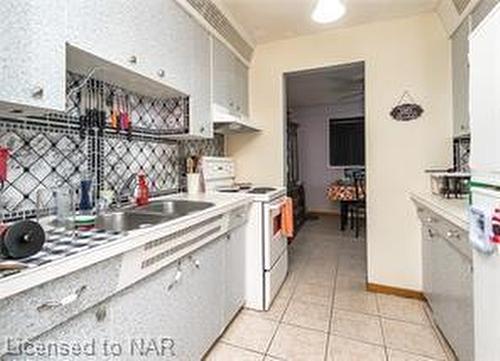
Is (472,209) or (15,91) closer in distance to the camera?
(15,91)

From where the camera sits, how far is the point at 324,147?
21.4ft

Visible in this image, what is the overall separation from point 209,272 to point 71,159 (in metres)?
1.00

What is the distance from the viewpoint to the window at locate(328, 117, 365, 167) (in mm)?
6172

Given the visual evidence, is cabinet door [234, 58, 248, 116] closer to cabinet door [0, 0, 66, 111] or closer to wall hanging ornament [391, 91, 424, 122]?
wall hanging ornament [391, 91, 424, 122]

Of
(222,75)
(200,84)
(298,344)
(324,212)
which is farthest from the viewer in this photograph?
(324,212)

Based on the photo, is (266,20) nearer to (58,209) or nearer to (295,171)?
→ (58,209)

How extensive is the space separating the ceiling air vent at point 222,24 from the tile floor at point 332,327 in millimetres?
2343

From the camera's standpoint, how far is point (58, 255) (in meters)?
0.85

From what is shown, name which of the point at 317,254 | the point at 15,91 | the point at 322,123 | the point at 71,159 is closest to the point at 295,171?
the point at 322,123

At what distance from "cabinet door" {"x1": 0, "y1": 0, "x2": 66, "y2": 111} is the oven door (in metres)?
1.63

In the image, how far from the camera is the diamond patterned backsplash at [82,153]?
51.2 inches

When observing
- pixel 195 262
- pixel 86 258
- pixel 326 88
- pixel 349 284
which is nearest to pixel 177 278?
pixel 195 262

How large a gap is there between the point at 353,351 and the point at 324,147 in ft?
16.9

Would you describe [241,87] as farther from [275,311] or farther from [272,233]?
[275,311]
